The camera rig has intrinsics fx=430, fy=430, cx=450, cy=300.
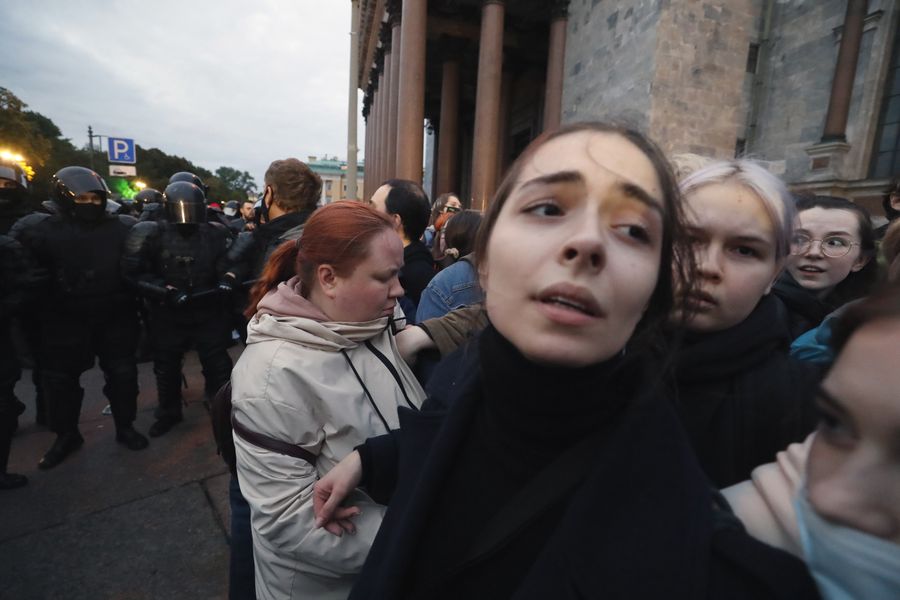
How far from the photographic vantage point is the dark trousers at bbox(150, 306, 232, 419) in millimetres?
4008

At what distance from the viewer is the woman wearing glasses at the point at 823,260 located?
203cm

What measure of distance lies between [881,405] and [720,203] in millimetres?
744

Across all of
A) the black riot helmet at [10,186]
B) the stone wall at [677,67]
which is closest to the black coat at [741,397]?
the black riot helmet at [10,186]

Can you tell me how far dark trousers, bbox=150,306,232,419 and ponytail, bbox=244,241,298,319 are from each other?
2670mm

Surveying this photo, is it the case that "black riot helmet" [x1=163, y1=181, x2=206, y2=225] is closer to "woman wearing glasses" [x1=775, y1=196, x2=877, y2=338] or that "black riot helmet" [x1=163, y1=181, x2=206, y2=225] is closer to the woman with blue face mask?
"woman wearing glasses" [x1=775, y1=196, x2=877, y2=338]

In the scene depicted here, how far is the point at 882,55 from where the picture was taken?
29.5ft

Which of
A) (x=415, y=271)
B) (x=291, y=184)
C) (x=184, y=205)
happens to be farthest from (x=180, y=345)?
(x=415, y=271)

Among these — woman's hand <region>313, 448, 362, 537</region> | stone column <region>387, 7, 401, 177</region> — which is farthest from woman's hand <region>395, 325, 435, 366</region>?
stone column <region>387, 7, 401, 177</region>

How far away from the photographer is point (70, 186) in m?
3.46

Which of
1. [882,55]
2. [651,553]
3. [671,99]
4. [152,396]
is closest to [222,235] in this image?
[152,396]

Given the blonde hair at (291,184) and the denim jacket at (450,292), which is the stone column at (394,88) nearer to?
the blonde hair at (291,184)

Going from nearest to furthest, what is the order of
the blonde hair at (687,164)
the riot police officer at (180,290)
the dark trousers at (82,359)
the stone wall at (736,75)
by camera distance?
the blonde hair at (687,164), the dark trousers at (82,359), the riot police officer at (180,290), the stone wall at (736,75)

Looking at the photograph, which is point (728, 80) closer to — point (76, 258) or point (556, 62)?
point (556, 62)

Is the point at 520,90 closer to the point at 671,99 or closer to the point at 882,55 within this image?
the point at 671,99
